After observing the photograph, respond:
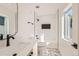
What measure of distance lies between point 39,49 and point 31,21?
0.59 m

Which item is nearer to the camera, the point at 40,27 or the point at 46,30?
the point at 40,27

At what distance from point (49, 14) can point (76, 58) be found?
1.40 meters

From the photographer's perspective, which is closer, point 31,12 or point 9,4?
point 9,4

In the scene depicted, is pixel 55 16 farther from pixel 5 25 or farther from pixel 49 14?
pixel 5 25

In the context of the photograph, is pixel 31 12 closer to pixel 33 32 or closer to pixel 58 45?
pixel 33 32

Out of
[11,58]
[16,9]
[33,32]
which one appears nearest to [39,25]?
[33,32]

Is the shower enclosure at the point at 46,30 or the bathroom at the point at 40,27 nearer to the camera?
the bathroom at the point at 40,27

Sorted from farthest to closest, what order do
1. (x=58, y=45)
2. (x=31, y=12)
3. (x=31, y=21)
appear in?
(x=58, y=45) → (x=31, y=21) → (x=31, y=12)

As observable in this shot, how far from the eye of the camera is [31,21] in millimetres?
2398

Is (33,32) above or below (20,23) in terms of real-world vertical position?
below

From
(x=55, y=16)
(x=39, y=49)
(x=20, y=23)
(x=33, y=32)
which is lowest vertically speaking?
(x=39, y=49)

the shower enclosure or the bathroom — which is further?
the shower enclosure

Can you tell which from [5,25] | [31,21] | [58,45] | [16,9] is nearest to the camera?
[5,25]

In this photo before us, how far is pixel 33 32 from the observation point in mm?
2305
